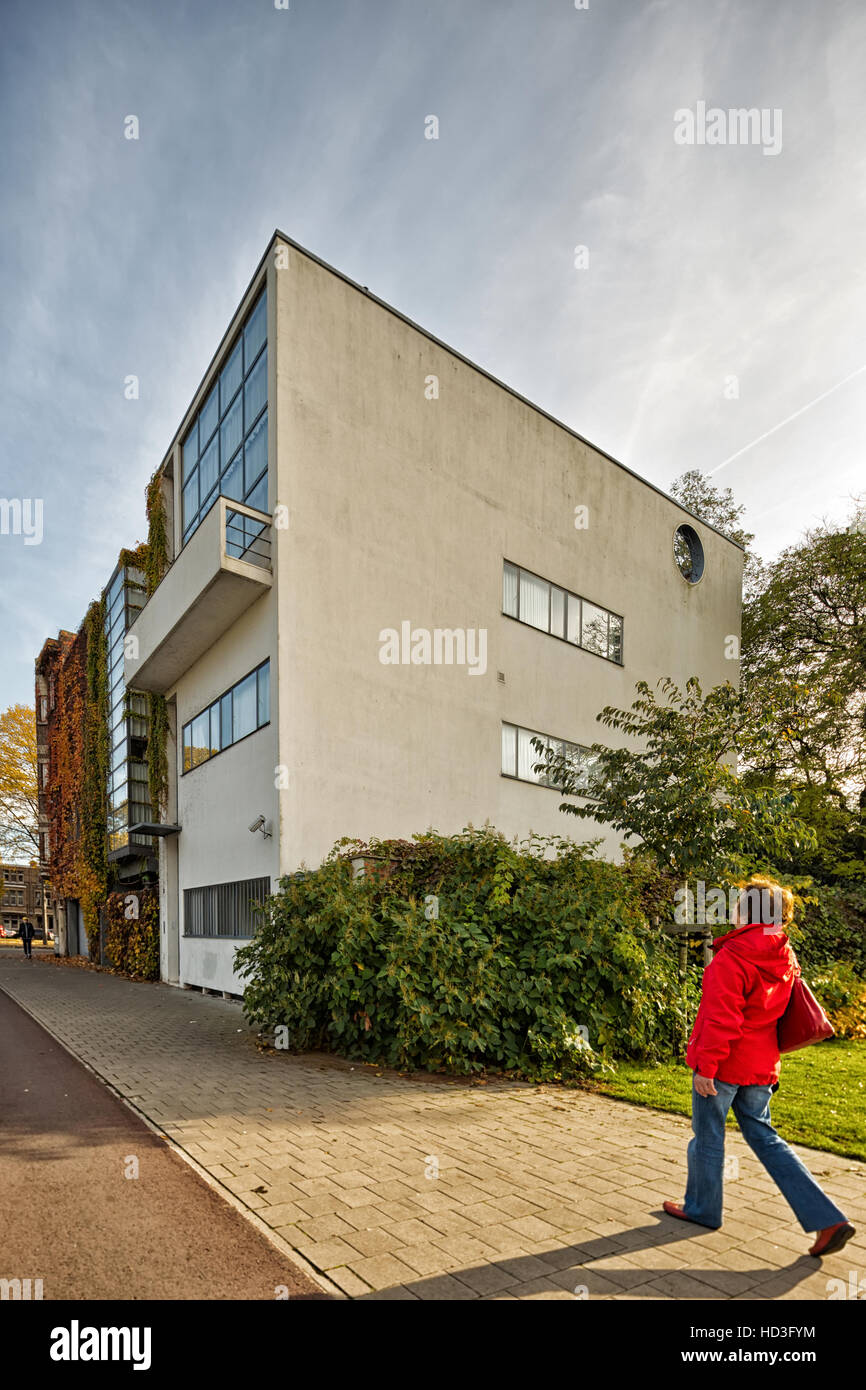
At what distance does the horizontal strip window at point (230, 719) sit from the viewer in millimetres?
14820

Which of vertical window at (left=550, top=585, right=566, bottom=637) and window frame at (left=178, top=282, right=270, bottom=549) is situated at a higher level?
window frame at (left=178, top=282, right=270, bottom=549)

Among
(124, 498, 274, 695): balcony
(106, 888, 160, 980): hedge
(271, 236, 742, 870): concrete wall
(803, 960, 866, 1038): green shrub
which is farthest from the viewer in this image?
(106, 888, 160, 980): hedge

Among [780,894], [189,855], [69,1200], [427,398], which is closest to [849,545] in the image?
[427,398]

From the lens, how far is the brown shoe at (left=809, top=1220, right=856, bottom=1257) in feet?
12.6

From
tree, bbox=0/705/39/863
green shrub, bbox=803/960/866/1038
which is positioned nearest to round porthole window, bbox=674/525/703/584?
green shrub, bbox=803/960/866/1038

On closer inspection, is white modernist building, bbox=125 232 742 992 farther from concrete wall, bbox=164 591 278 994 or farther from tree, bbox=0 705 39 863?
tree, bbox=0 705 39 863

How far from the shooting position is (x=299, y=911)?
9.55 meters

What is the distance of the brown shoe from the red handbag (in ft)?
2.52

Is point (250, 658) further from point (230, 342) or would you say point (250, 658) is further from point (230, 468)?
point (230, 342)

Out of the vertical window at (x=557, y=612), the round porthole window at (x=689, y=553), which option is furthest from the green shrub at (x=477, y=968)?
the round porthole window at (x=689, y=553)

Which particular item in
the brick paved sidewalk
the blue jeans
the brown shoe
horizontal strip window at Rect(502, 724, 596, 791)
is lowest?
the brick paved sidewalk

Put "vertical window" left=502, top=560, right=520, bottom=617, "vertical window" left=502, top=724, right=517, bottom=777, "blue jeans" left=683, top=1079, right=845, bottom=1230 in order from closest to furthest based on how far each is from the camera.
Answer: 1. "blue jeans" left=683, top=1079, right=845, bottom=1230
2. "vertical window" left=502, top=724, right=517, bottom=777
3. "vertical window" left=502, top=560, right=520, bottom=617

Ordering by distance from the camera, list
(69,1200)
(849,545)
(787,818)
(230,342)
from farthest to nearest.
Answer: (849,545)
(230,342)
(787,818)
(69,1200)

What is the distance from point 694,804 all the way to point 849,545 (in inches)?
692
